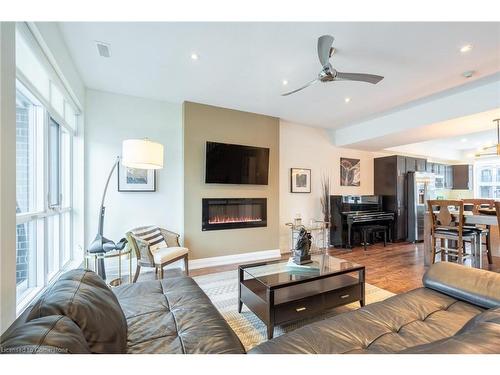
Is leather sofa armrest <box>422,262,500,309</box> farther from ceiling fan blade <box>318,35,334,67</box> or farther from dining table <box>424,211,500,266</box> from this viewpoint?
dining table <box>424,211,500,266</box>

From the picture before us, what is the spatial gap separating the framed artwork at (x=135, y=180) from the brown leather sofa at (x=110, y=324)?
2207 mm

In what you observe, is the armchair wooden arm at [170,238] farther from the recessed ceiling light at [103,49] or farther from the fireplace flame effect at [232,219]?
the recessed ceiling light at [103,49]

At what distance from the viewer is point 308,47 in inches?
92.8

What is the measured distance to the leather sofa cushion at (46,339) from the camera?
72 cm

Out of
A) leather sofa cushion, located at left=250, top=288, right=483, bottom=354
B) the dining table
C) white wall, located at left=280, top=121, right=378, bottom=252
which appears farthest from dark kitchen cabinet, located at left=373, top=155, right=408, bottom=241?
leather sofa cushion, located at left=250, top=288, right=483, bottom=354

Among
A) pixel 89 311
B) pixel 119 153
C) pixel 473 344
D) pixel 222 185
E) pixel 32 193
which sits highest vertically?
pixel 119 153

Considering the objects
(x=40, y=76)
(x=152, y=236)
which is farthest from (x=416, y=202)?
(x=40, y=76)

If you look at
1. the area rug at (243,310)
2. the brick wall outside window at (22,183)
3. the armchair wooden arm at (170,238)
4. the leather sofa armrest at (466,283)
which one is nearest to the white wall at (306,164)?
the area rug at (243,310)

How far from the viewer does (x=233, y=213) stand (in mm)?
4191

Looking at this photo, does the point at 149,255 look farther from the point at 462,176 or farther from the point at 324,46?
the point at 462,176

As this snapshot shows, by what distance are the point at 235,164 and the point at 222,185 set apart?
436 mm

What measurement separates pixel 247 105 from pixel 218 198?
1675 millimetres
